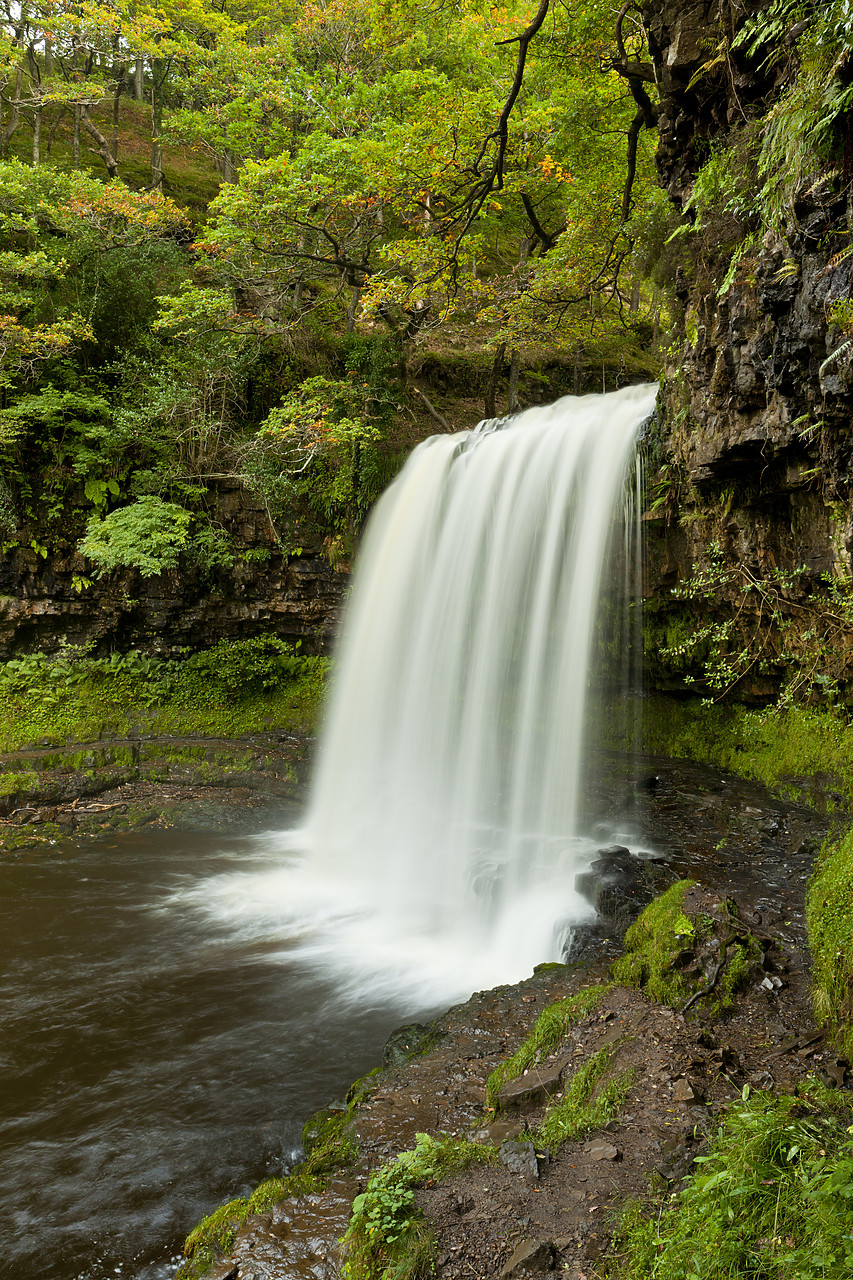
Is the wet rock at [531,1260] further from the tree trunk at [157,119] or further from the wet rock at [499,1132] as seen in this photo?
the tree trunk at [157,119]

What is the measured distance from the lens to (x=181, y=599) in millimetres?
12117

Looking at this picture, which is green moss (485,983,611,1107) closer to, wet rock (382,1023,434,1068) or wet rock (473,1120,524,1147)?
wet rock (473,1120,524,1147)

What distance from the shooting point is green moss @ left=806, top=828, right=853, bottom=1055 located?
359 cm

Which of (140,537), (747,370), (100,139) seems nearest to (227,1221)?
(747,370)

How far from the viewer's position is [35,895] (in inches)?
299

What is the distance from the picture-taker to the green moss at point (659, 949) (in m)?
4.33

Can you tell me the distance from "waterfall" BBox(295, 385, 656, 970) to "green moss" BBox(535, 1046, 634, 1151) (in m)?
2.51

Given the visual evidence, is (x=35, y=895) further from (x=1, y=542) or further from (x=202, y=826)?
(x=1, y=542)

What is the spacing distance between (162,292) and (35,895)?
1127 cm

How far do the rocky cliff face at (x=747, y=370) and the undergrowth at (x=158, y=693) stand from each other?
310 inches

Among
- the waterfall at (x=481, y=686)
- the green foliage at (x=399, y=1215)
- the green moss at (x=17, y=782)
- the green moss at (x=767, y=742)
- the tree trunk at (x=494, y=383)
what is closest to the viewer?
the green foliage at (x=399, y=1215)

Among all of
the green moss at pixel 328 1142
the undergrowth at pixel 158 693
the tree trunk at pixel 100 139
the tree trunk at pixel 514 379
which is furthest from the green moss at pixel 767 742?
the tree trunk at pixel 100 139

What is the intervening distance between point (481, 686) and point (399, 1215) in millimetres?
6720

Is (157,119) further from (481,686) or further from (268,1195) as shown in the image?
(268,1195)
